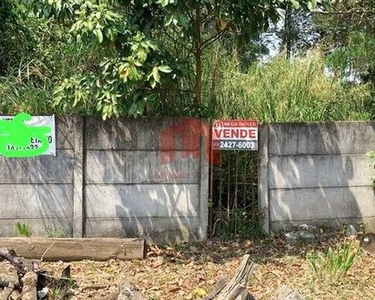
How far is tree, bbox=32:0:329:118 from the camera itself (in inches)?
181

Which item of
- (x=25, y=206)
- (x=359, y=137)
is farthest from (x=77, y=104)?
(x=359, y=137)

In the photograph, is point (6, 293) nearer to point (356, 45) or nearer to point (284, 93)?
point (284, 93)

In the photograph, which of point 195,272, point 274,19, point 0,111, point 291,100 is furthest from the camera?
point 291,100

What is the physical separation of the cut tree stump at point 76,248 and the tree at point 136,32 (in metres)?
1.30

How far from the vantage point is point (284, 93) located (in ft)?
21.6

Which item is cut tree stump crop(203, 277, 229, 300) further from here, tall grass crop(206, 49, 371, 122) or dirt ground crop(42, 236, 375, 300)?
tall grass crop(206, 49, 371, 122)

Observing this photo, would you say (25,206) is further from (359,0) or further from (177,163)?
(359,0)

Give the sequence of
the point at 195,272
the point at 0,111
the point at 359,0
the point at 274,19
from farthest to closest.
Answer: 1. the point at 359,0
2. the point at 0,111
3. the point at 274,19
4. the point at 195,272

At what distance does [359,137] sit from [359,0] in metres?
2.62

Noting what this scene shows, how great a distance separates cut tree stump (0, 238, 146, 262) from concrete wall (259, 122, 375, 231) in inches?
64.2

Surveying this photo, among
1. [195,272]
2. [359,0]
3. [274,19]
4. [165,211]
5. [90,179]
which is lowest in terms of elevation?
[195,272]

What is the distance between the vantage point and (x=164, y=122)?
540 centimetres

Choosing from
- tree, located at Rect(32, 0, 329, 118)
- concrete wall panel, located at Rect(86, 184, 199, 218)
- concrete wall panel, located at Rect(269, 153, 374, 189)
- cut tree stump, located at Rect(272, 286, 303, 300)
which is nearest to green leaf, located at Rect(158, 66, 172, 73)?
tree, located at Rect(32, 0, 329, 118)

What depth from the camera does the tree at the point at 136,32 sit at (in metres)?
4.61
